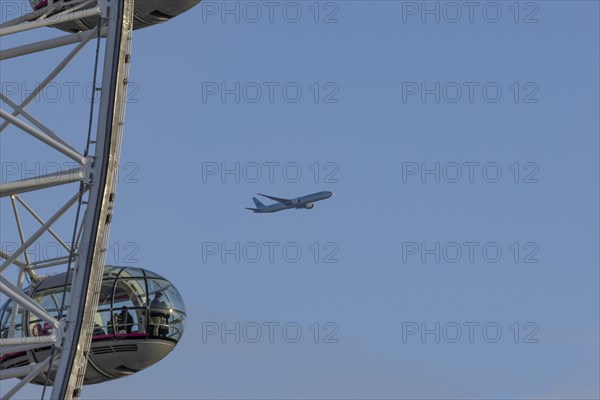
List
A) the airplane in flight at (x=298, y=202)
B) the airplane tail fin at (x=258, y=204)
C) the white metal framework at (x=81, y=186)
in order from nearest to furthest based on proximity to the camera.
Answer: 1. the white metal framework at (x=81, y=186)
2. the airplane in flight at (x=298, y=202)
3. the airplane tail fin at (x=258, y=204)

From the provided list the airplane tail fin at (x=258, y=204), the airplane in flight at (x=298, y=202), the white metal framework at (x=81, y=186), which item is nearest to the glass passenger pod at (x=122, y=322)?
the white metal framework at (x=81, y=186)

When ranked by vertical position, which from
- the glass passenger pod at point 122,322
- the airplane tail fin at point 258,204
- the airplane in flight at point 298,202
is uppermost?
the airplane tail fin at point 258,204

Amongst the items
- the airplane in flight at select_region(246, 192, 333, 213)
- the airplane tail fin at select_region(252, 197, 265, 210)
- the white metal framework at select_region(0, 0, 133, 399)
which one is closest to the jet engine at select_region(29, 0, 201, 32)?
the white metal framework at select_region(0, 0, 133, 399)

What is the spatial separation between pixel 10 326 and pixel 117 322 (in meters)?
3.87

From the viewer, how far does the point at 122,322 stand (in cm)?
3772

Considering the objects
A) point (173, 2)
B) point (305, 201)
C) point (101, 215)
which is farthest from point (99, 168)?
point (305, 201)

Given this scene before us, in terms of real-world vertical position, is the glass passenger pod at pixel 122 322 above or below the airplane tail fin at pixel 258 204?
below

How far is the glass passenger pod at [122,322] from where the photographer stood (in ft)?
123

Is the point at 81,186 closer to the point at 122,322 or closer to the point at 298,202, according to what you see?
the point at 122,322

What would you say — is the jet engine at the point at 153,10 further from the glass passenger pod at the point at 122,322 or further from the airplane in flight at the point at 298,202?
the airplane in flight at the point at 298,202

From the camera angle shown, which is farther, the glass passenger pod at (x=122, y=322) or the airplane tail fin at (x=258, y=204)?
the airplane tail fin at (x=258, y=204)

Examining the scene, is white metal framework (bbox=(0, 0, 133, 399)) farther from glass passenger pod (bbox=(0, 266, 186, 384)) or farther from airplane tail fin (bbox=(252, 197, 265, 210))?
airplane tail fin (bbox=(252, 197, 265, 210))

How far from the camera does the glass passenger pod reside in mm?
37500

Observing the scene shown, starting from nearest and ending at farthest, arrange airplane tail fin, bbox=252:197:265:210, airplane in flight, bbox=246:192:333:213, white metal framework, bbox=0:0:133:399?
white metal framework, bbox=0:0:133:399 → airplane in flight, bbox=246:192:333:213 → airplane tail fin, bbox=252:197:265:210
